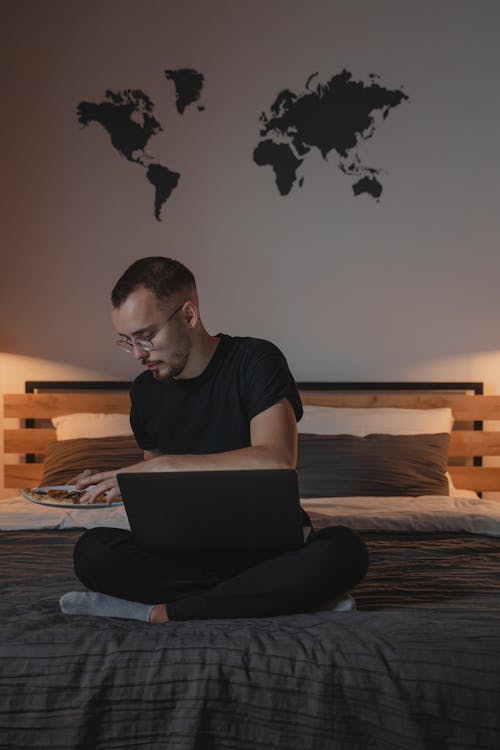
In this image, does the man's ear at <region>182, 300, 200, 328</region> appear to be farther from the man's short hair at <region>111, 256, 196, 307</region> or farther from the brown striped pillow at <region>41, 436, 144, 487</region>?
the brown striped pillow at <region>41, 436, 144, 487</region>

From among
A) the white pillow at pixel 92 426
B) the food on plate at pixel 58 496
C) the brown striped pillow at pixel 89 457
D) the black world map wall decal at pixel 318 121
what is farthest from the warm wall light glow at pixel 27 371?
the food on plate at pixel 58 496

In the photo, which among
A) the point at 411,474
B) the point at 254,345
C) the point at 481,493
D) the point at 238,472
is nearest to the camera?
the point at 238,472

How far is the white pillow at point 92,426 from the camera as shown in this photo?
119 inches

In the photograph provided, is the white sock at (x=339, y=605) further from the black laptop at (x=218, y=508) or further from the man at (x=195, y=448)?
the black laptop at (x=218, y=508)

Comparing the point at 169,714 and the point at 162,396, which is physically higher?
the point at 162,396

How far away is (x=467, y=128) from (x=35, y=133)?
6.59 feet

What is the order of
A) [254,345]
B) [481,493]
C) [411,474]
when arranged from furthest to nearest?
[481,493] < [411,474] < [254,345]

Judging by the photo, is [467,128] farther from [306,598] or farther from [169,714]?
[169,714]

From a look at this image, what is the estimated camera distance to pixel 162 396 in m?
1.97

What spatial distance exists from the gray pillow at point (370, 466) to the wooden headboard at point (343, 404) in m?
0.39

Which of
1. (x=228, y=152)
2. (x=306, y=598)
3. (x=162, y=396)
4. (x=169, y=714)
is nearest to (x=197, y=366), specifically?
(x=162, y=396)

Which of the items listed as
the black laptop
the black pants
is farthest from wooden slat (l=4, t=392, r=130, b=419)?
the black laptop

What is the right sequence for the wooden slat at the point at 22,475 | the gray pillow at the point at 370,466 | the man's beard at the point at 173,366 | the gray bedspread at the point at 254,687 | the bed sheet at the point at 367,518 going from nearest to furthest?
the gray bedspread at the point at 254,687
the man's beard at the point at 173,366
the bed sheet at the point at 367,518
the gray pillow at the point at 370,466
the wooden slat at the point at 22,475

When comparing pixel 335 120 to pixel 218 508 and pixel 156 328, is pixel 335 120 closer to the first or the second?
pixel 156 328
